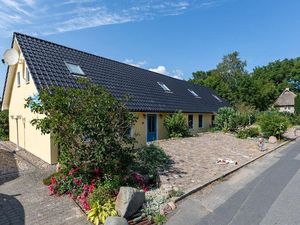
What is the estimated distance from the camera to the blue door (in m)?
17.2

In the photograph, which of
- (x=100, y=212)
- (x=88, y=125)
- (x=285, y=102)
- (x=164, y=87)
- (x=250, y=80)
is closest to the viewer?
(x=100, y=212)

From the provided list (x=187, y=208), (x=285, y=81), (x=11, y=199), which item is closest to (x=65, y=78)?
(x=11, y=199)

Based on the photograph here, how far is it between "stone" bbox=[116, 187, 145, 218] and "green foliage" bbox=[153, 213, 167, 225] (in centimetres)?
55

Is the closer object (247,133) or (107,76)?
(107,76)

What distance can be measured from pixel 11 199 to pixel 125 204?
3.78 meters

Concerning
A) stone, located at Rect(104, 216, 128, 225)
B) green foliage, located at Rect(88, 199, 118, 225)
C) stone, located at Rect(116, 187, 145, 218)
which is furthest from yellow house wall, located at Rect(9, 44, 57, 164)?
stone, located at Rect(104, 216, 128, 225)

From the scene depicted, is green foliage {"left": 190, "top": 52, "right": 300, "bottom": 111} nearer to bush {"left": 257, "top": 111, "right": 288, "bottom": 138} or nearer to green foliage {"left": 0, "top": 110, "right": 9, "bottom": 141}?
bush {"left": 257, "top": 111, "right": 288, "bottom": 138}

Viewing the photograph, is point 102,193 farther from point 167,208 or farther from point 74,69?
point 74,69

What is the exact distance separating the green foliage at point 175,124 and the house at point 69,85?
427 millimetres

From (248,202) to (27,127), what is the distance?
12.2m

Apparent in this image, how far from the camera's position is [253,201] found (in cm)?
715

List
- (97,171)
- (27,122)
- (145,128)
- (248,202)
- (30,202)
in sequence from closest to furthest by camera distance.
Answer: (248,202) → (30,202) → (97,171) → (27,122) → (145,128)

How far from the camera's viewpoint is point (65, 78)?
13.6 meters

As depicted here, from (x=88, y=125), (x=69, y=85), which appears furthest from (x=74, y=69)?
(x=88, y=125)
